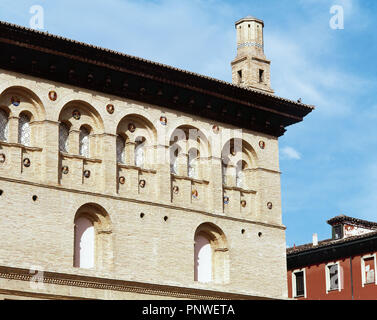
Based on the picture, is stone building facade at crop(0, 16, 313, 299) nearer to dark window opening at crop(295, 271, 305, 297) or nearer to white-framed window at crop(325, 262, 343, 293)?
white-framed window at crop(325, 262, 343, 293)

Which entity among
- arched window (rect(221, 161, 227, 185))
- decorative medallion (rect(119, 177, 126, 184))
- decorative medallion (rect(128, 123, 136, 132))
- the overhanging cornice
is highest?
Result: the overhanging cornice

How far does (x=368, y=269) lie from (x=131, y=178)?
14298mm

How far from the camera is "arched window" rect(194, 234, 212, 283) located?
3409 centimetres

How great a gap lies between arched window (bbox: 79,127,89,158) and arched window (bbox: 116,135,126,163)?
1.06m

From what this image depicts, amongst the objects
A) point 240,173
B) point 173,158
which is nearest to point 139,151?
point 173,158

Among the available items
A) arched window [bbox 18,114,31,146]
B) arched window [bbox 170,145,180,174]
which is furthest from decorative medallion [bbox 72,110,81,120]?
arched window [bbox 170,145,180,174]

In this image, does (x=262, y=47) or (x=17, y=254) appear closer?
(x=17, y=254)

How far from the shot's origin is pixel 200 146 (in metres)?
35.0

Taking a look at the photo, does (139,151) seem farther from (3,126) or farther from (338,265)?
(338,265)

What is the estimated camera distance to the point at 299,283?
46594mm

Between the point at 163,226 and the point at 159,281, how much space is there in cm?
172

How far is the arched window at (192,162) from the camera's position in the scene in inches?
1368
